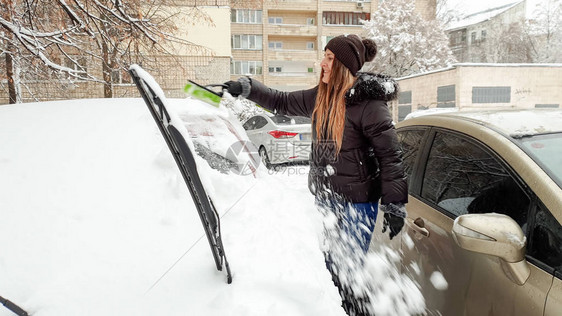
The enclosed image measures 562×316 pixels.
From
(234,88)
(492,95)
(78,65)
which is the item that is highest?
(492,95)

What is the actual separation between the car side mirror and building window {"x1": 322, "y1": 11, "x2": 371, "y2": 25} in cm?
3779

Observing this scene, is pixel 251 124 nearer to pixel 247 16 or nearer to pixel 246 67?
pixel 246 67

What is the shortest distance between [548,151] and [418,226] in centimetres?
78

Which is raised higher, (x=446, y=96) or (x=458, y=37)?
(x=458, y=37)

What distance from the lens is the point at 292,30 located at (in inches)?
1383

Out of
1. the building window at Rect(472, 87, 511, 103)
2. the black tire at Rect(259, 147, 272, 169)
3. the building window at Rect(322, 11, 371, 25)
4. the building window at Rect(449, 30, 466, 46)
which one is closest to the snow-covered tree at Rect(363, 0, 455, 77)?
the building window at Rect(472, 87, 511, 103)

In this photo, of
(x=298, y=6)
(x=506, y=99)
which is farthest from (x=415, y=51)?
(x=298, y=6)

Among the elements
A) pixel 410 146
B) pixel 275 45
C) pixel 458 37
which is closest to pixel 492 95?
pixel 410 146

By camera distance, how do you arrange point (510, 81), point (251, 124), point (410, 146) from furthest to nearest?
point (510, 81)
point (251, 124)
point (410, 146)

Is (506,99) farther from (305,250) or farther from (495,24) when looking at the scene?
(495,24)

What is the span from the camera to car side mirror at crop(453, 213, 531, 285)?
4.39ft

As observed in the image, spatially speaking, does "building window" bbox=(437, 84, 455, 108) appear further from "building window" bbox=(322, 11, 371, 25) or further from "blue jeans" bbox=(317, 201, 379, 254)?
"building window" bbox=(322, 11, 371, 25)

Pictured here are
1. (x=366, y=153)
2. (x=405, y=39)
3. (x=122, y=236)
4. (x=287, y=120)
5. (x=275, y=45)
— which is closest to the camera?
(x=122, y=236)

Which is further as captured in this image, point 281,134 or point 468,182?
point 281,134
